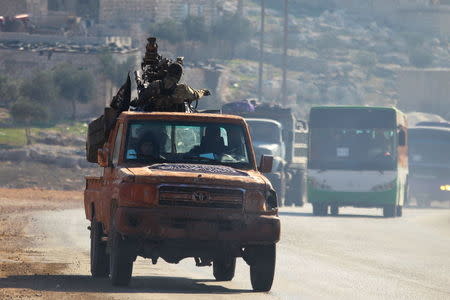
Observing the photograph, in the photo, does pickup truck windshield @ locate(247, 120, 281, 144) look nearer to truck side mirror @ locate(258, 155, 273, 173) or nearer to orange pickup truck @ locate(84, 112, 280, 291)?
orange pickup truck @ locate(84, 112, 280, 291)

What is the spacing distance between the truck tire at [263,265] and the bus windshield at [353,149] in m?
24.8

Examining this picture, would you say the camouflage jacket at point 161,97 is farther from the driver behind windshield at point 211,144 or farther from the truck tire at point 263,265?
the truck tire at point 263,265

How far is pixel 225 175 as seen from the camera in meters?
14.3

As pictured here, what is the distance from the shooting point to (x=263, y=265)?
14.7 metres

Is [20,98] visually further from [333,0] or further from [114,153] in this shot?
[333,0]

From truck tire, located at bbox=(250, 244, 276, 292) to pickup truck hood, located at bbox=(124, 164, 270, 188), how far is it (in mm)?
753

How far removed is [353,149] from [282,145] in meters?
6.51

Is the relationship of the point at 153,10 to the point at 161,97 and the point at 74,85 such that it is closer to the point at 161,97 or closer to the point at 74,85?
the point at 74,85

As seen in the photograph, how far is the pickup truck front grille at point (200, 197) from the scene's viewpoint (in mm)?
13992

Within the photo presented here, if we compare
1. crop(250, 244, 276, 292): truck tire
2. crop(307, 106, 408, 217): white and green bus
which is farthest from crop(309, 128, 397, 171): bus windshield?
crop(250, 244, 276, 292): truck tire

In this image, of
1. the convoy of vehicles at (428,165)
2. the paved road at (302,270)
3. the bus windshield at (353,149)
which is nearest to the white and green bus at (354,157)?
the bus windshield at (353,149)

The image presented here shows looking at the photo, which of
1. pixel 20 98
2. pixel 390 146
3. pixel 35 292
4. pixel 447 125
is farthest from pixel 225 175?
pixel 20 98

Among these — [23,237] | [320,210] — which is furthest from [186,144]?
[320,210]

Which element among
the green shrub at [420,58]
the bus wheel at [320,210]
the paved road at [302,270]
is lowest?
the green shrub at [420,58]
